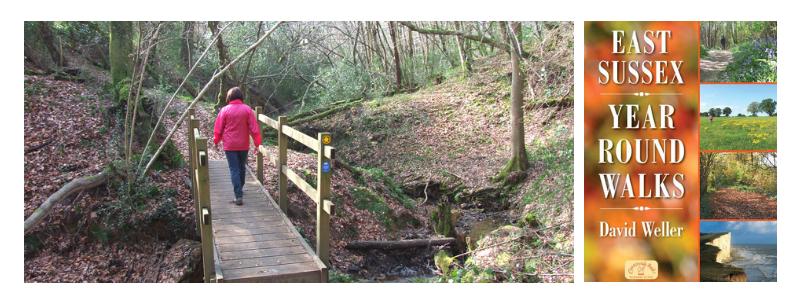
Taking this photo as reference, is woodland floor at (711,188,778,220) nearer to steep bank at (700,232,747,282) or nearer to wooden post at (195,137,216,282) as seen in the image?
steep bank at (700,232,747,282)

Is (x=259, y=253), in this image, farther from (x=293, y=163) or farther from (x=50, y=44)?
(x=50, y=44)

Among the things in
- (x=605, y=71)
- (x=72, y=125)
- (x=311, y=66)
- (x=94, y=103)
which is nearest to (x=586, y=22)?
(x=605, y=71)

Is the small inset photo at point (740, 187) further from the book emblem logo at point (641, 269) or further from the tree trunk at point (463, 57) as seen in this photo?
→ the tree trunk at point (463, 57)

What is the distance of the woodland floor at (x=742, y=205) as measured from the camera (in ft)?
16.9

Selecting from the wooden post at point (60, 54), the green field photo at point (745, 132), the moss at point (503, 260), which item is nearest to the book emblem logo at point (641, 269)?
the moss at point (503, 260)

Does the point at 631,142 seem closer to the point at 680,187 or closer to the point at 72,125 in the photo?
the point at 680,187

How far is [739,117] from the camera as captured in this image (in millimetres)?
5152

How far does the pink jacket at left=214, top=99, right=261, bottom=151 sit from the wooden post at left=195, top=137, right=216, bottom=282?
1.28m

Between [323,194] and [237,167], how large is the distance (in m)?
1.71

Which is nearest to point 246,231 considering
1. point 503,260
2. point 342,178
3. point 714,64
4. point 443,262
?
point 443,262

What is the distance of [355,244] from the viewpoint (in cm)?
757

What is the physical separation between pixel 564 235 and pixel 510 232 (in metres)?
0.78

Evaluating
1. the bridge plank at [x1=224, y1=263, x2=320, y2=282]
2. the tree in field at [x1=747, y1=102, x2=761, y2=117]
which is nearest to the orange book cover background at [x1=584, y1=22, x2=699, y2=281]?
the tree in field at [x1=747, y1=102, x2=761, y2=117]

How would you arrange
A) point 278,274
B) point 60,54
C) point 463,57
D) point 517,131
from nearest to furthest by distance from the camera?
point 278,274
point 60,54
point 517,131
point 463,57
